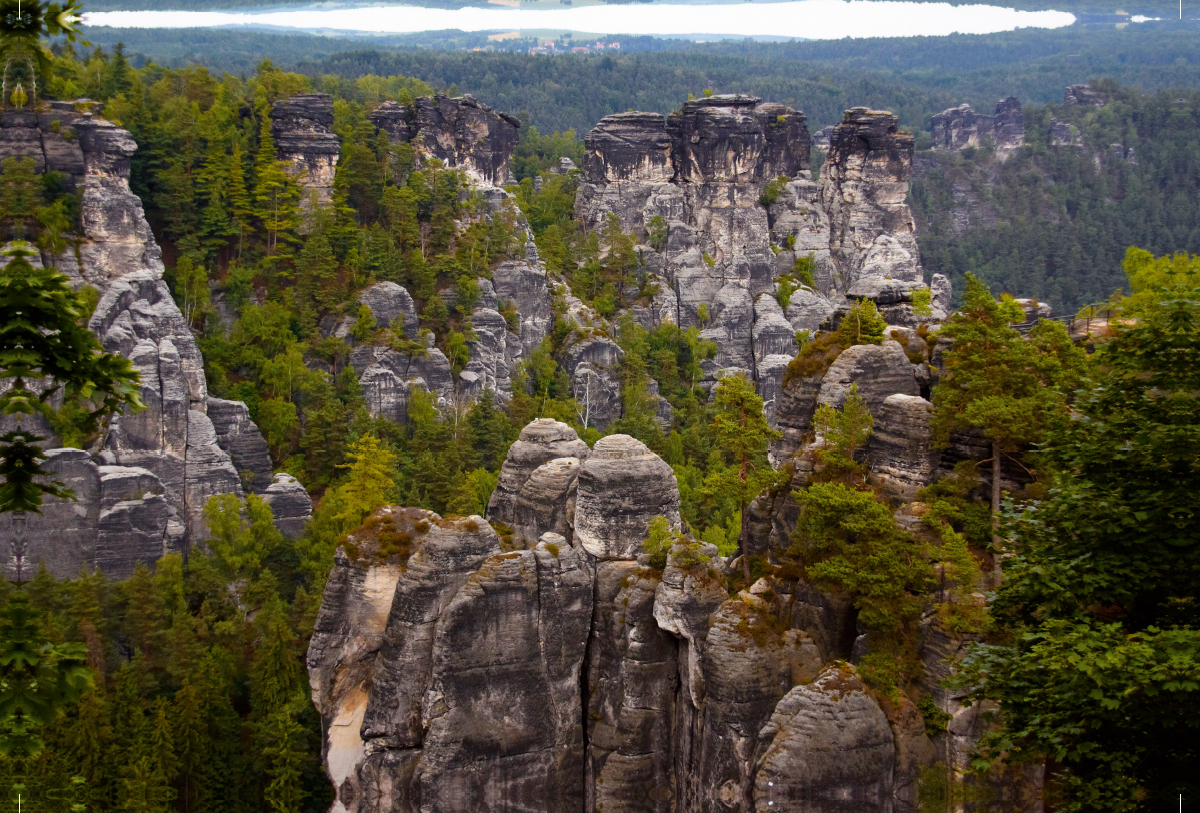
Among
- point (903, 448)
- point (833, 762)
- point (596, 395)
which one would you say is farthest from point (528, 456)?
point (596, 395)

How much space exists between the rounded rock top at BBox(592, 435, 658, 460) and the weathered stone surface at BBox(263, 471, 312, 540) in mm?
26943

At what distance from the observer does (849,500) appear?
91.7 ft

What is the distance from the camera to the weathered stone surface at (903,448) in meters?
30.4

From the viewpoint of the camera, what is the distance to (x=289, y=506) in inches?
2261

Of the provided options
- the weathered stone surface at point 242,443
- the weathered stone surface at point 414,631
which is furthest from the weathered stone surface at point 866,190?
the weathered stone surface at point 414,631

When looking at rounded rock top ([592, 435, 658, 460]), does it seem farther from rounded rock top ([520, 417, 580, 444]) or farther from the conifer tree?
the conifer tree

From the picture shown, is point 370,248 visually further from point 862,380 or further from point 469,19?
point 469,19

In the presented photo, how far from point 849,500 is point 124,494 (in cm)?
4003

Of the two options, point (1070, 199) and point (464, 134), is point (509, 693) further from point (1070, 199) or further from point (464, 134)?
point (1070, 199)

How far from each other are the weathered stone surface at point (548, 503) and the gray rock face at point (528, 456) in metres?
1.71

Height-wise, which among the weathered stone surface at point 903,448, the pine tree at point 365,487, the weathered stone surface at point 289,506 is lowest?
the weathered stone surface at point 289,506

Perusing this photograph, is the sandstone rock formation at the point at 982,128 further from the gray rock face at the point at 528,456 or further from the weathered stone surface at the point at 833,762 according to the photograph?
the weathered stone surface at the point at 833,762

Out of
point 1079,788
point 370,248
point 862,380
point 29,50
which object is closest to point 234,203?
point 370,248

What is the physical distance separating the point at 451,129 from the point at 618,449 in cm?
6374
